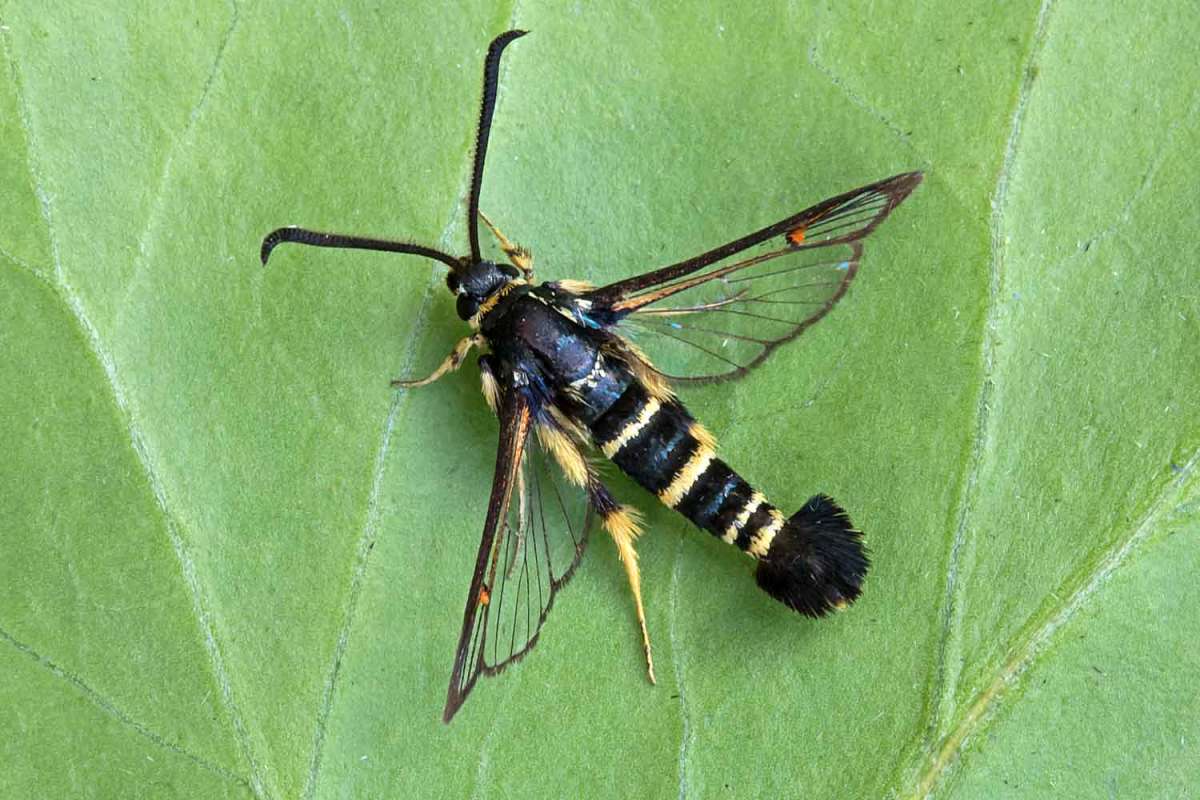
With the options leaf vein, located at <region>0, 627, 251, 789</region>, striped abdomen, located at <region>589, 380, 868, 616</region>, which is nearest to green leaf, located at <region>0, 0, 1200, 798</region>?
leaf vein, located at <region>0, 627, 251, 789</region>

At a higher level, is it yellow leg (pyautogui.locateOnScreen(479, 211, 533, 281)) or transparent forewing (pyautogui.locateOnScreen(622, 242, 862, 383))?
transparent forewing (pyautogui.locateOnScreen(622, 242, 862, 383))

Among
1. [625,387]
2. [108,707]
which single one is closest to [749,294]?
[625,387]

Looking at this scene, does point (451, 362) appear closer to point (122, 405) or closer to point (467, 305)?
point (467, 305)

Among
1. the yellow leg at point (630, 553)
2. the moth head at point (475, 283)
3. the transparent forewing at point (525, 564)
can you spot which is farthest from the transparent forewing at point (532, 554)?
the moth head at point (475, 283)

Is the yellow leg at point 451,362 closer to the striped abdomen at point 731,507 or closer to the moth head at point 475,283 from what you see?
the moth head at point 475,283

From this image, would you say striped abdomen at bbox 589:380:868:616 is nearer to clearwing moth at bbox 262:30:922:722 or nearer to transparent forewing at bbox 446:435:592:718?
clearwing moth at bbox 262:30:922:722
